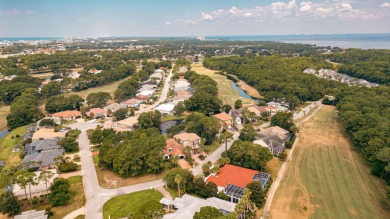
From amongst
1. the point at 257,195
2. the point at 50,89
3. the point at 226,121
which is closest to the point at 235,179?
the point at 257,195

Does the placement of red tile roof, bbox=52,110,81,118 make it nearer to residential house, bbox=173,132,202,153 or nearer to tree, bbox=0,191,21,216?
residential house, bbox=173,132,202,153

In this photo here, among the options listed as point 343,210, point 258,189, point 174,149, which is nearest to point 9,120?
point 174,149

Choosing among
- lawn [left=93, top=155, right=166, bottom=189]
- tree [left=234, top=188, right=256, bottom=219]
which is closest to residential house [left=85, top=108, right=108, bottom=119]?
lawn [left=93, top=155, right=166, bottom=189]

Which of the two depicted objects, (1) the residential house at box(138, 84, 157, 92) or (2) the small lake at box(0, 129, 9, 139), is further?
(1) the residential house at box(138, 84, 157, 92)

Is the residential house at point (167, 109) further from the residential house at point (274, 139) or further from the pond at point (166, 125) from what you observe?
the residential house at point (274, 139)

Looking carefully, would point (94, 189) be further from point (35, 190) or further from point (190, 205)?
point (190, 205)
